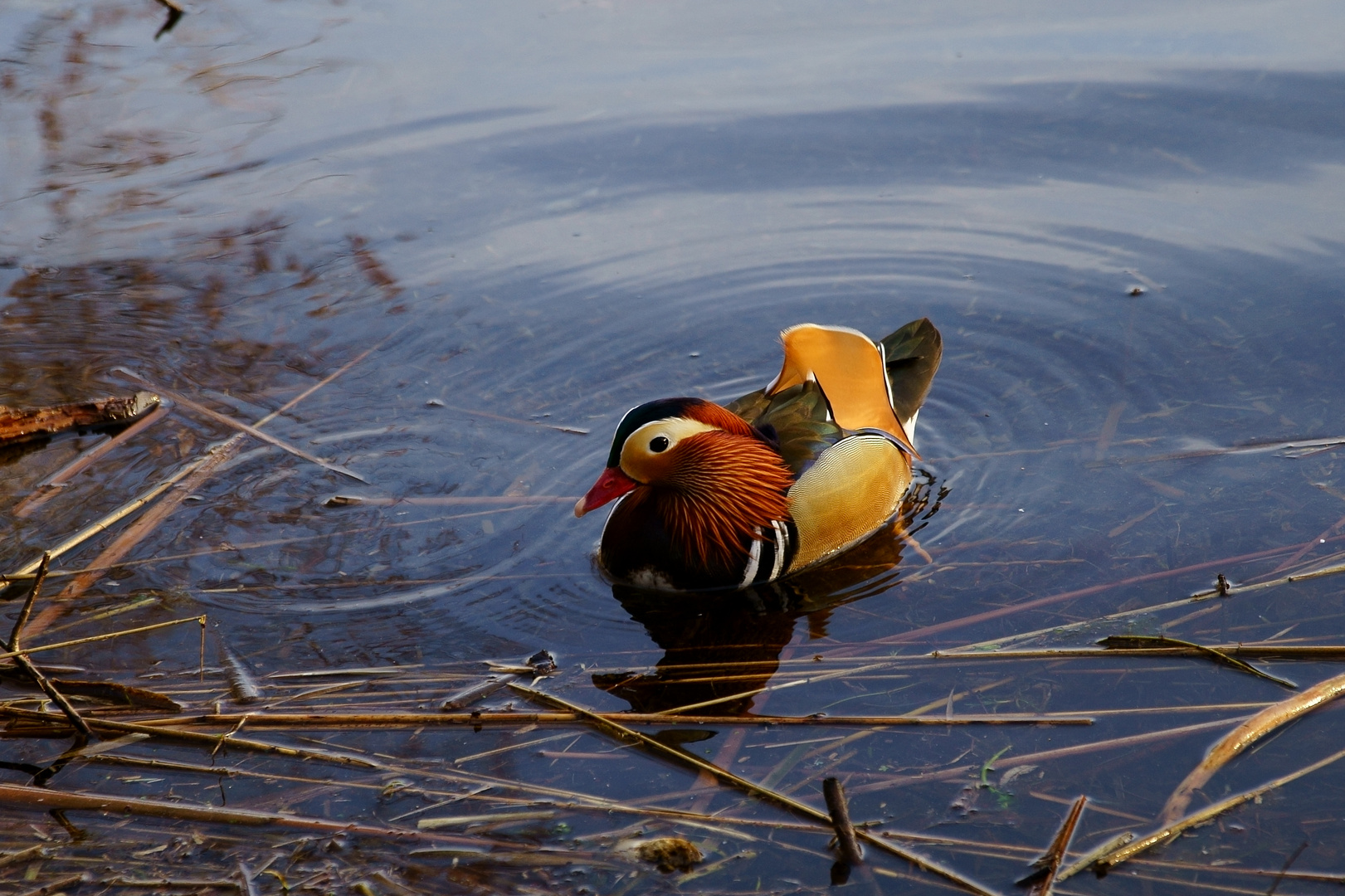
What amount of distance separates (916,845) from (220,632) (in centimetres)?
284

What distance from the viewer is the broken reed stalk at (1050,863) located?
3.39 m

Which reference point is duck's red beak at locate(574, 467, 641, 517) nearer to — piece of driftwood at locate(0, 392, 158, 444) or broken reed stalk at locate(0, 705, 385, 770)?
broken reed stalk at locate(0, 705, 385, 770)

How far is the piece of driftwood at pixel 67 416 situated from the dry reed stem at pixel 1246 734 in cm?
531

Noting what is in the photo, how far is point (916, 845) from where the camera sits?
11.9 feet

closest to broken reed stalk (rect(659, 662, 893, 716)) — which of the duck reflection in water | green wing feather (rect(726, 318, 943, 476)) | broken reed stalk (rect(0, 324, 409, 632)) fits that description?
the duck reflection in water

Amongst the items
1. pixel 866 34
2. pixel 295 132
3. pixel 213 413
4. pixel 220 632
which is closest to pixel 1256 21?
pixel 866 34

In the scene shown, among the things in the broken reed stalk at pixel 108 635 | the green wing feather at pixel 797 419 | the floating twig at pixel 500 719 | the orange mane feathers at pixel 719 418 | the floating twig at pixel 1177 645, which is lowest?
the broken reed stalk at pixel 108 635

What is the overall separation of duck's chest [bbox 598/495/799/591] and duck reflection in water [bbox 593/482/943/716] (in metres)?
0.05

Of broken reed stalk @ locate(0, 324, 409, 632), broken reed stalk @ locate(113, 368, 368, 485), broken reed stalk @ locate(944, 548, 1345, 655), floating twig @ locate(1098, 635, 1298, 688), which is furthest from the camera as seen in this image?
broken reed stalk @ locate(113, 368, 368, 485)

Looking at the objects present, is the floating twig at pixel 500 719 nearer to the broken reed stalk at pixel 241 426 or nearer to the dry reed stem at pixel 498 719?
the dry reed stem at pixel 498 719

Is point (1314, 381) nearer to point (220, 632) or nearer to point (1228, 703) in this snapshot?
point (1228, 703)

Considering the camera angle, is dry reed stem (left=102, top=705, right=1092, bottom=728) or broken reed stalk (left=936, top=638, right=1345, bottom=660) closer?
dry reed stem (left=102, top=705, right=1092, bottom=728)

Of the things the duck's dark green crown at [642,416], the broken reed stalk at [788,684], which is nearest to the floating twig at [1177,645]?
the broken reed stalk at [788,684]

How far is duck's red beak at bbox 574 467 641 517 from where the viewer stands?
17.3ft
